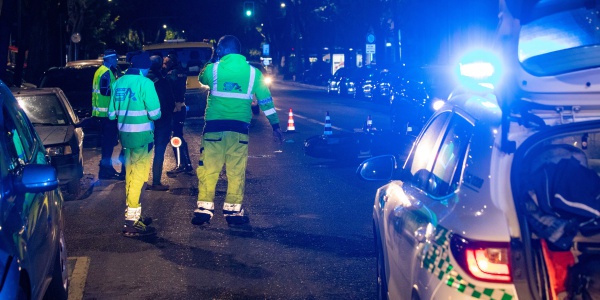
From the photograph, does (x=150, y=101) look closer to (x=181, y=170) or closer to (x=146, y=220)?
(x=146, y=220)

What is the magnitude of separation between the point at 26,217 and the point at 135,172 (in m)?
4.68

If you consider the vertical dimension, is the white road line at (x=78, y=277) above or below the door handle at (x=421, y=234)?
below

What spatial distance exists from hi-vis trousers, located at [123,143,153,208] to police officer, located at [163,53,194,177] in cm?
348

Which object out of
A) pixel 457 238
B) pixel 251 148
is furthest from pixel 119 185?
pixel 457 238

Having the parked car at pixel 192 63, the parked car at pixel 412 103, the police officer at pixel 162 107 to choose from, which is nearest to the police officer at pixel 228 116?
the police officer at pixel 162 107

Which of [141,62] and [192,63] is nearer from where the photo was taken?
[141,62]

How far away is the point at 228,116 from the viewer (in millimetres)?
9602

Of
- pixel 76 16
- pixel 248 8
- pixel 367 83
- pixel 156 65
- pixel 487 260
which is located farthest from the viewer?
pixel 248 8

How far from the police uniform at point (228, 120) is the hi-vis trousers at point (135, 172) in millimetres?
570

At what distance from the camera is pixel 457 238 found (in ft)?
12.5

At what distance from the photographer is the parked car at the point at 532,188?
367 centimetres

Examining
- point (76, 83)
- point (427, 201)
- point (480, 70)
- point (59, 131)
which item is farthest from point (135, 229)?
point (76, 83)

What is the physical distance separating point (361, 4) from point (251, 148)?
4017 cm

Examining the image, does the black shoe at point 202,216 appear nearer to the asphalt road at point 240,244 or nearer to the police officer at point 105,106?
the asphalt road at point 240,244
